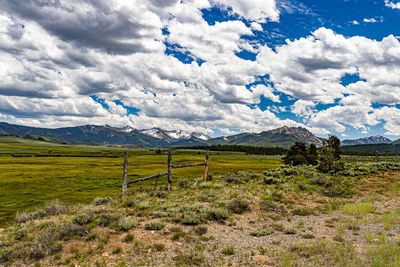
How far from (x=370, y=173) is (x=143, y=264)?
28.8 meters

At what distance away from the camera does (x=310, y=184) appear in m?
21.0

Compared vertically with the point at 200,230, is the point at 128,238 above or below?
above

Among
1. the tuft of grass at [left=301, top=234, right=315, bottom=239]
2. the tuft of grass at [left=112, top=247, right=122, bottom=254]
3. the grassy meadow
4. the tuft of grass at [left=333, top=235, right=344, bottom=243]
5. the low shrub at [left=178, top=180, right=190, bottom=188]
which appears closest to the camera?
the grassy meadow

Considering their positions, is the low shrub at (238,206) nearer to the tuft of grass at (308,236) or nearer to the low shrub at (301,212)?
the low shrub at (301,212)

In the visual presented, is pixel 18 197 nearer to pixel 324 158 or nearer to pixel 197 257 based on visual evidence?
pixel 197 257

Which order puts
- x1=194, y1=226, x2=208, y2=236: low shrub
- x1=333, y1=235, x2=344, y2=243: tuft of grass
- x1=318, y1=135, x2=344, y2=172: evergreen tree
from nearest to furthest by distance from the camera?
A: 1. x1=333, y1=235, x2=344, y2=243: tuft of grass
2. x1=194, y1=226, x2=208, y2=236: low shrub
3. x1=318, y1=135, x2=344, y2=172: evergreen tree

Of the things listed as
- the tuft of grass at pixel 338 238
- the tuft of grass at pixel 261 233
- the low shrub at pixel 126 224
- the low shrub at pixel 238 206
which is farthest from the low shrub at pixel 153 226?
the tuft of grass at pixel 338 238

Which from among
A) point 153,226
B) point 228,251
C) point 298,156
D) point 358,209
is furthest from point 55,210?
point 298,156

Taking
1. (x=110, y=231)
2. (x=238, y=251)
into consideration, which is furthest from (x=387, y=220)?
(x=110, y=231)

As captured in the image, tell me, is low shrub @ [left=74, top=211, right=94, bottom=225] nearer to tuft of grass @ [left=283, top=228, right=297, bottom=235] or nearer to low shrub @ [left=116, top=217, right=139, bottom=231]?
low shrub @ [left=116, top=217, right=139, bottom=231]

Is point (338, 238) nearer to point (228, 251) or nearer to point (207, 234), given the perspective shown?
point (228, 251)

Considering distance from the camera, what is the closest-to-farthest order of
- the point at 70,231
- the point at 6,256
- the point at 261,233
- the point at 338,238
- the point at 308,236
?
the point at 6,256
the point at 70,231
the point at 338,238
the point at 308,236
the point at 261,233

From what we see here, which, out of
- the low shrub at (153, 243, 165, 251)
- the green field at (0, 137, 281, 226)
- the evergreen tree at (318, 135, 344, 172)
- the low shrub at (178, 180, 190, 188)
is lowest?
the green field at (0, 137, 281, 226)

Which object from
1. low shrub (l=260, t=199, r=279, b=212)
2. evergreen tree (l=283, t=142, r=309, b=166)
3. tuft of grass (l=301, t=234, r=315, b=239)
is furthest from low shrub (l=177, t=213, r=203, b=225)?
evergreen tree (l=283, t=142, r=309, b=166)
